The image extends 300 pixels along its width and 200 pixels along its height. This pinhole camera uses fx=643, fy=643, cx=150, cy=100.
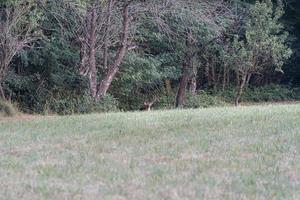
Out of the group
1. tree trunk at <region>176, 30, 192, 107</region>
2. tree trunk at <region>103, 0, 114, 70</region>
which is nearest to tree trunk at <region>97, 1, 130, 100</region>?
tree trunk at <region>103, 0, 114, 70</region>

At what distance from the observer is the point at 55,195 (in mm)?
7023

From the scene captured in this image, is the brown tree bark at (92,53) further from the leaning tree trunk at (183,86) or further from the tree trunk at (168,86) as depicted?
the tree trunk at (168,86)

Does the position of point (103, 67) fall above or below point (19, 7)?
below

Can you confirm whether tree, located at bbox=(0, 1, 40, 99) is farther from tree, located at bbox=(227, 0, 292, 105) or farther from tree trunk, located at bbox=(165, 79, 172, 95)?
tree trunk, located at bbox=(165, 79, 172, 95)

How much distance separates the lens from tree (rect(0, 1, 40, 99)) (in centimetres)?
2047

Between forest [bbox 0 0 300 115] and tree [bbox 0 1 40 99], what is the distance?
0.03m

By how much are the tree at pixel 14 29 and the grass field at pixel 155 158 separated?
7299 mm

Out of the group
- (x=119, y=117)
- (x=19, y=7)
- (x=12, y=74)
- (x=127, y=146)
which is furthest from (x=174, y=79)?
(x=127, y=146)

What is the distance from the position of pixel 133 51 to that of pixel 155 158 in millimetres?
18935

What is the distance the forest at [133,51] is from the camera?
22.1 meters

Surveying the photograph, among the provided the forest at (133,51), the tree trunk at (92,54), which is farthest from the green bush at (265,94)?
the tree trunk at (92,54)

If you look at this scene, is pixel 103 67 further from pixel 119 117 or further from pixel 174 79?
pixel 119 117

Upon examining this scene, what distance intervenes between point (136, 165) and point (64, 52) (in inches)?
715

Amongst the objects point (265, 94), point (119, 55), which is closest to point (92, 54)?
point (119, 55)
